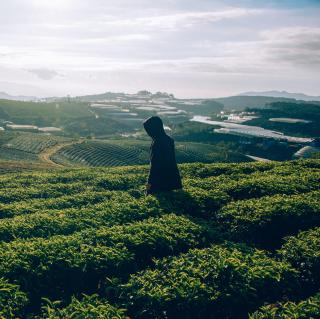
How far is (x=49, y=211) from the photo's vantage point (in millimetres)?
24438

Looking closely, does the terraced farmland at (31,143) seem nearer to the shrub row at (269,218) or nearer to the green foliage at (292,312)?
the shrub row at (269,218)

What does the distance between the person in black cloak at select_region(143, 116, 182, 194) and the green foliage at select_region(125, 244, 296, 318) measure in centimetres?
1115

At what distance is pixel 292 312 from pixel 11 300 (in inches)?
389

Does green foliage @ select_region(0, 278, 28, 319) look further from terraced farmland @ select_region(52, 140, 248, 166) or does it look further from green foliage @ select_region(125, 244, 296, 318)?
terraced farmland @ select_region(52, 140, 248, 166)

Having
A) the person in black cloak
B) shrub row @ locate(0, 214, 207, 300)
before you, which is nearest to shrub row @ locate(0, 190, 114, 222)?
the person in black cloak

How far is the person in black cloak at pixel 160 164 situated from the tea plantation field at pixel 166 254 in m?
1.26

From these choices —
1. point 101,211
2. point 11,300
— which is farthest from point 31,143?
point 11,300

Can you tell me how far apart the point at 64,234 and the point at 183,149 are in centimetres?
10270

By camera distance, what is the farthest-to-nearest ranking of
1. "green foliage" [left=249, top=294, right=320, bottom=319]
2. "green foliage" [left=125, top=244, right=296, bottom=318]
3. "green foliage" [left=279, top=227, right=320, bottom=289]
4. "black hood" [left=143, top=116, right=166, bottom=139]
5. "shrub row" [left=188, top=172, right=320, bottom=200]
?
"black hood" [left=143, top=116, right=166, bottom=139] → "shrub row" [left=188, top=172, right=320, bottom=200] → "green foliage" [left=279, top=227, right=320, bottom=289] → "green foliage" [left=125, top=244, right=296, bottom=318] → "green foliage" [left=249, top=294, right=320, bottom=319]

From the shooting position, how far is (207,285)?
15523mm

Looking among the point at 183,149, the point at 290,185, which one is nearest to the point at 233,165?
the point at 290,185

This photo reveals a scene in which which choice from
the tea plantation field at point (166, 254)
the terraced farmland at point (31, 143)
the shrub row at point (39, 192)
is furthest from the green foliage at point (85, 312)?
the terraced farmland at point (31, 143)

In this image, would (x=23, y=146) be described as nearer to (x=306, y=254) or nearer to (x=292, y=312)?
(x=306, y=254)

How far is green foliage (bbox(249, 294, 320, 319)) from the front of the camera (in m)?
13.8
